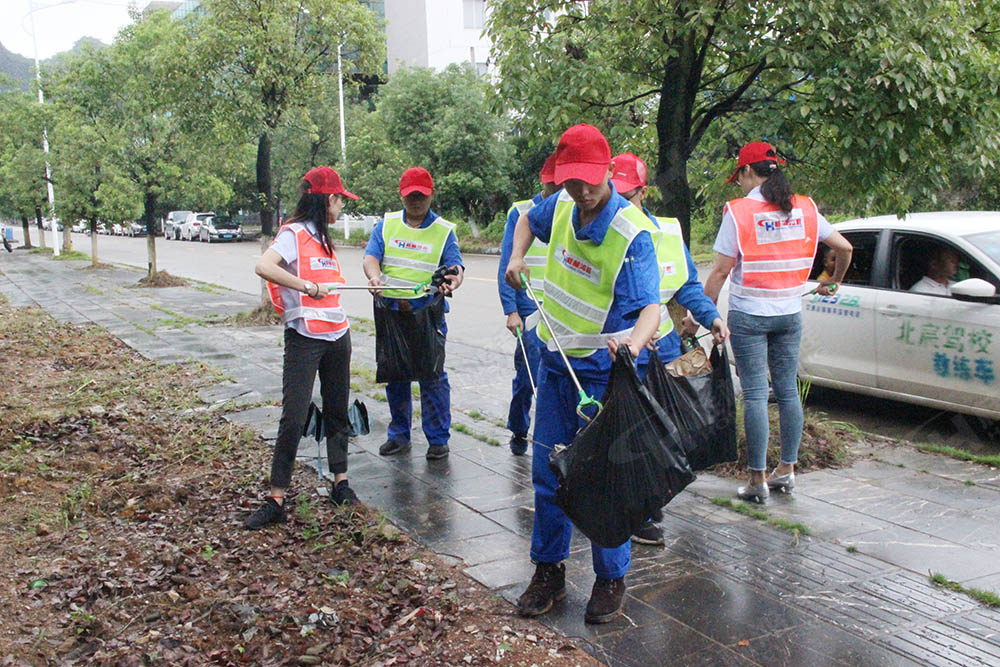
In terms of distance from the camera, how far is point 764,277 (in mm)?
4980

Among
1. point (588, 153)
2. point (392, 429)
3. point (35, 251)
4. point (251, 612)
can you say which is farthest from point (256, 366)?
point (35, 251)

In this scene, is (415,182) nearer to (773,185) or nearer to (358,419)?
(358,419)

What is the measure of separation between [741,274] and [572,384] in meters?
1.78

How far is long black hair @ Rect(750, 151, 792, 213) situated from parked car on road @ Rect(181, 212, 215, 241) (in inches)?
1734

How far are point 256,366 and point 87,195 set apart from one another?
14948mm

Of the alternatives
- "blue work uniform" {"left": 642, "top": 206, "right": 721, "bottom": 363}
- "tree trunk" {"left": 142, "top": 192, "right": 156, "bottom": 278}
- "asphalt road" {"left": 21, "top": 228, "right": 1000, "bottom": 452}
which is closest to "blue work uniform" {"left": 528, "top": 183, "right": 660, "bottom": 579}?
"blue work uniform" {"left": 642, "top": 206, "right": 721, "bottom": 363}

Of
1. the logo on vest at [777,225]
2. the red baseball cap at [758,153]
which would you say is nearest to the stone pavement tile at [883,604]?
the logo on vest at [777,225]

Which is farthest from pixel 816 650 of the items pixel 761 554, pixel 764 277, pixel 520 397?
pixel 520 397

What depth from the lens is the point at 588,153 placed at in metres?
3.38

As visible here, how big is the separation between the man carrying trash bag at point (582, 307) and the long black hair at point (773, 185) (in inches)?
58.8

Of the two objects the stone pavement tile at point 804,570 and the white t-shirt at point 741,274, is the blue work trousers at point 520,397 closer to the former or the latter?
the white t-shirt at point 741,274

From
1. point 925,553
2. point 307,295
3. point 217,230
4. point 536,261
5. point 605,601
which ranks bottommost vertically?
point 925,553

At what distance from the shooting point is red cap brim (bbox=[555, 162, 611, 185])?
11.0ft

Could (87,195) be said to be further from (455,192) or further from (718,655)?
(718,655)
